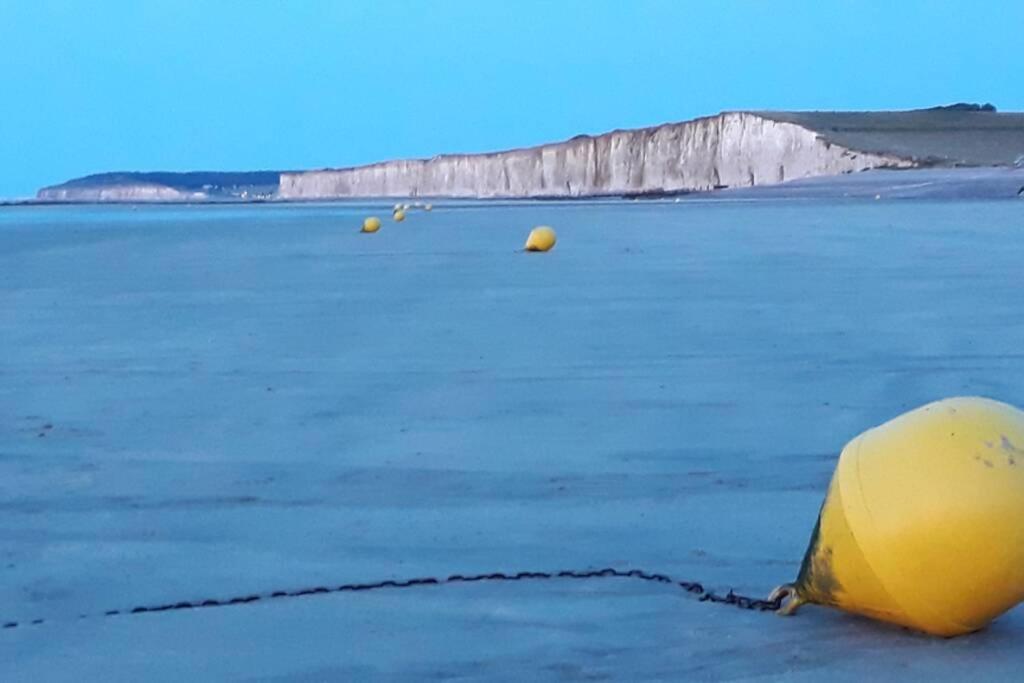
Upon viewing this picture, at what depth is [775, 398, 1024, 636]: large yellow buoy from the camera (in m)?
2.78

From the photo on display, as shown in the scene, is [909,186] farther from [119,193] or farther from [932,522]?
[119,193]

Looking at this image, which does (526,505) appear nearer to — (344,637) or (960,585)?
(344,637)

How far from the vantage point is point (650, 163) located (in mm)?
78938

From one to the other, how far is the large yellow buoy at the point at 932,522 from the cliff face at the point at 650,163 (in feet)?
169

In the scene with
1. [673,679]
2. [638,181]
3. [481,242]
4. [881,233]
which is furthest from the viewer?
[638,181]

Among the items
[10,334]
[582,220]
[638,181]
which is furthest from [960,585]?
[638,181]

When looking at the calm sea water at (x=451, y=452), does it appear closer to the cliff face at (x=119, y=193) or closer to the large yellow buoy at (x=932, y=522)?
the large yellow buoy at (x=932, y=522)

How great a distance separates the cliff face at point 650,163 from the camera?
6481 cm

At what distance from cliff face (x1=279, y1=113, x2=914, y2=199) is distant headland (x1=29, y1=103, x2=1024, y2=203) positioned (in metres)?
0.05

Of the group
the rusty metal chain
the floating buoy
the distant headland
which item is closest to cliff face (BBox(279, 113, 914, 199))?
the distant headland

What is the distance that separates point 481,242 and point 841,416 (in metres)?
12.8

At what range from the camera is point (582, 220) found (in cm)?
2536

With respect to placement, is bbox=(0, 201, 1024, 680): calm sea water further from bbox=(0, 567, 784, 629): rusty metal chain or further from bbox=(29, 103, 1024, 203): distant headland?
bbox=(29, 103, 1024, 203): distant headland

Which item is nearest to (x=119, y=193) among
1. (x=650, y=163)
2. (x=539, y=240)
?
(x=650, y=163)
